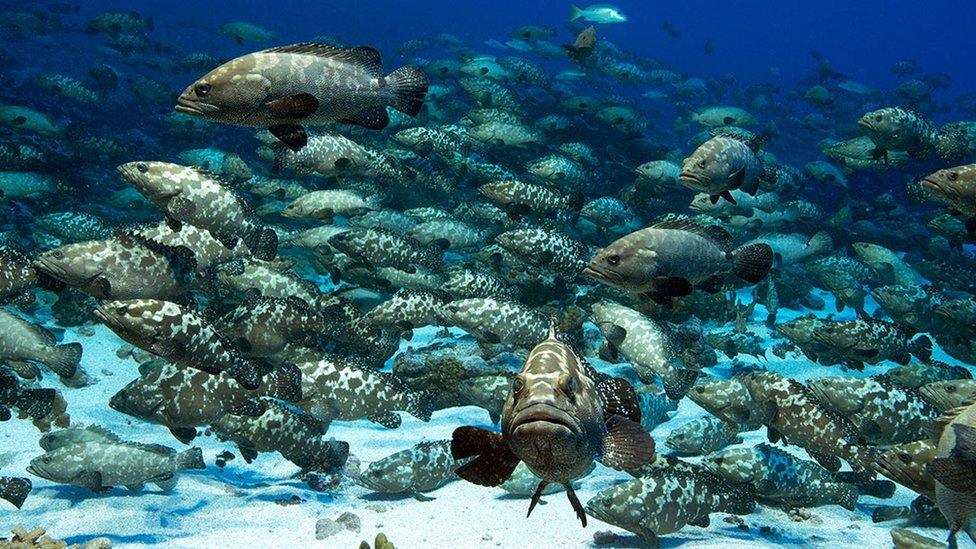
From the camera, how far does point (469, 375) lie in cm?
690

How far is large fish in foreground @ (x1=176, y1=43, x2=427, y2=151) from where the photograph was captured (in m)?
3.40

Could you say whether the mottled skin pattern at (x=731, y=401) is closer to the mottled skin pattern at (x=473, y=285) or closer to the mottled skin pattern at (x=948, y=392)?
the mottled skin pattern at (x=948, y=392)

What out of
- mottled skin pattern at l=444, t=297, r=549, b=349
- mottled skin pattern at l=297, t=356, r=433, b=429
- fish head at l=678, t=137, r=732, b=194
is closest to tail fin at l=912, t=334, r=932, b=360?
fish head at l=678, t=137, r=732, b=194

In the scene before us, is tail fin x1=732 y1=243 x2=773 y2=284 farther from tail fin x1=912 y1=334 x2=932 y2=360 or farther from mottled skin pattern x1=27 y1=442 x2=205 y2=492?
mottled skin pattern x1=27 y1=442 x2=205 y2=492

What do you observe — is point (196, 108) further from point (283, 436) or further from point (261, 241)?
point (283, 436)

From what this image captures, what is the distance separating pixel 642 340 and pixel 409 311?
253 centimetres

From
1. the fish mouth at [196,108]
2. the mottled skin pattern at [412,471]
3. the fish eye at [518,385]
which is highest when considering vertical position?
the fish mouth at [196,108]

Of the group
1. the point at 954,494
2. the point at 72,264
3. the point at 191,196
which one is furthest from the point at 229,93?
the point at 954,494

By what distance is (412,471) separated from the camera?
525cm

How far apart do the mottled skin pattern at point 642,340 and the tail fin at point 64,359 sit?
4435mm

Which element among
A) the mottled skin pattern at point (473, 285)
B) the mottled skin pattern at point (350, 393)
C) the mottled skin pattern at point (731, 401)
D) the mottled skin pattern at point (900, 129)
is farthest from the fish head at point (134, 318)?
the mottled skin pattern at point (900, 129)

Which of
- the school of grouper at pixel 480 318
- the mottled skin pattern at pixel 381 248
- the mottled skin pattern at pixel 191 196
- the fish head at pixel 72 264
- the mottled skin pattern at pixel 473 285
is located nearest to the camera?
the school of grouper at pixel 480 318

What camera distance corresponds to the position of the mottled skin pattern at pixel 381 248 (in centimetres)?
775

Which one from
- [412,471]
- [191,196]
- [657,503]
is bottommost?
[412,471]
